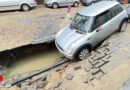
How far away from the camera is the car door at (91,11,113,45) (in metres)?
4.89

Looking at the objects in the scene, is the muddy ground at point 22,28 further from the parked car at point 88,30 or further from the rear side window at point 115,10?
the rear side window at point 115,10

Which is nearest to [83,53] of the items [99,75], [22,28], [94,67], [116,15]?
[94,67]

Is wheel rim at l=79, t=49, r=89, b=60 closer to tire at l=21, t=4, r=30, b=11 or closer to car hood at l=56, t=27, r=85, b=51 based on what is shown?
car hood at l=56, t=27, r=85, b=51

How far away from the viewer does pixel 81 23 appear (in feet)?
16.8

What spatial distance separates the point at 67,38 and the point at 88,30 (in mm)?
1000

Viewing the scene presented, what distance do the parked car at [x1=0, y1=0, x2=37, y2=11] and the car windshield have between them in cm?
694

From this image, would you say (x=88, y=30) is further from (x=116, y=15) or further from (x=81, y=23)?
(x=116, y=15)

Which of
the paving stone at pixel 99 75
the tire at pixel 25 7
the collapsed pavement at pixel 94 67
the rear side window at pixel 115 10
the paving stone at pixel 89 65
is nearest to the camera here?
the paving stone at pixel 99 75

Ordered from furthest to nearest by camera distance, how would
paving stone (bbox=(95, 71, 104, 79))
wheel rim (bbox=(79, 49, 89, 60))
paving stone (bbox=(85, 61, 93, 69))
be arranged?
wheel rim (bbox=(79, 49, 89, 60)) < paving stone (bbox=(85, 61, 93, 69)) < paving stone (bbox=(95, 71, 104, 79))

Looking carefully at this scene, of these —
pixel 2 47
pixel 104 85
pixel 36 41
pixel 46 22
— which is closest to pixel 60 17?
pixel 46 22

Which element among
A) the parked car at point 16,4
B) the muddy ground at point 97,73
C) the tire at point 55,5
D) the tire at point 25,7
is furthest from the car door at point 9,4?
the muddy ground at point 97,73

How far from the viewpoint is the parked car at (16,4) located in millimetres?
9539

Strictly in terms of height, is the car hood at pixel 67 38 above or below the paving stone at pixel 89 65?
above

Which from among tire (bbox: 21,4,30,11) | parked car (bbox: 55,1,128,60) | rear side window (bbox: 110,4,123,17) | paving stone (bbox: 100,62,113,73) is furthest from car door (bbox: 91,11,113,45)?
tire (bbox: 21,4,30,11)
